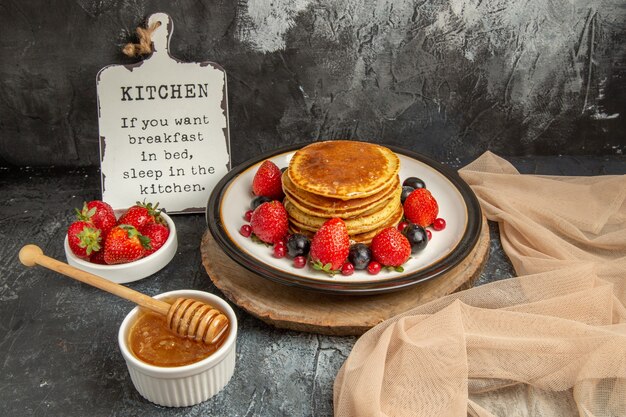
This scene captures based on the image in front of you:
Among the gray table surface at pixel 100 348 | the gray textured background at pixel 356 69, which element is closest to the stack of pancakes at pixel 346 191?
the gray table surface at pixel 100 348

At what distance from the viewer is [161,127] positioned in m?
2.02

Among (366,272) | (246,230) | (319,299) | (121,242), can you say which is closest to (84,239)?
(121,242)

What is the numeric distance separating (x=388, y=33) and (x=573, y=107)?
0.75 metres

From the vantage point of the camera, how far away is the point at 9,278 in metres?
1.83

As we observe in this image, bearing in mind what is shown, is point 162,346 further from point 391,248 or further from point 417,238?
point 417,238

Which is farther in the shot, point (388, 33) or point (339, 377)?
point (388, 33)

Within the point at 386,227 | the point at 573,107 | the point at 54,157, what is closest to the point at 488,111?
the point at 573,107

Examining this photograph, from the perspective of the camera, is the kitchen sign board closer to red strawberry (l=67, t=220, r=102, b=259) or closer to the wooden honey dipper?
red strawberry (l=67, t=220, r=102, b=259)

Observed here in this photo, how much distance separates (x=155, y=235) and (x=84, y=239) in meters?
0.20

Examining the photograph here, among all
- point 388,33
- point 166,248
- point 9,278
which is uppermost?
point 388,33

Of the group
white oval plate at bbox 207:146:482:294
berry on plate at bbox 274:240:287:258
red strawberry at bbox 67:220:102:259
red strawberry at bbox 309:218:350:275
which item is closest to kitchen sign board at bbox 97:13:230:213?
white oval plate at bbox 207:146:482:294

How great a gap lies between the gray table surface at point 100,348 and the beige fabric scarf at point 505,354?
0.14 m

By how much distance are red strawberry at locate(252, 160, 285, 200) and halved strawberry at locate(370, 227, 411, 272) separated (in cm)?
39

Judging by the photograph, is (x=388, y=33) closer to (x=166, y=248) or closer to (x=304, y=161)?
(x=304, y=161)
